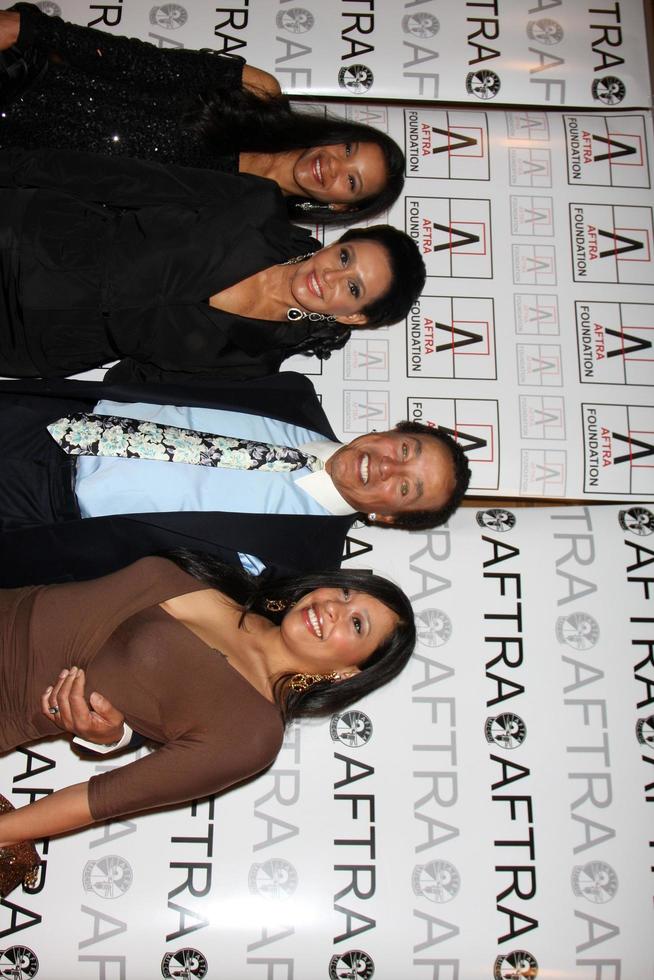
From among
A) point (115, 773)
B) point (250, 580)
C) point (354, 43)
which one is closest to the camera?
point (115, 773)

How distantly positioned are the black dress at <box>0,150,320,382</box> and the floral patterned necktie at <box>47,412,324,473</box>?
0.28m

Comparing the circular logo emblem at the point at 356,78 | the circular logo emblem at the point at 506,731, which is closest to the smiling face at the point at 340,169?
the circular logo emblem at the point at 356,78

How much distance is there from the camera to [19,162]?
212 centimetres

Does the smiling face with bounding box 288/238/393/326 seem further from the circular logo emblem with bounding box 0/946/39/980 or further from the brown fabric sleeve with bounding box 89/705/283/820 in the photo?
the circular logo emblem with bounding box 0/946/39/980

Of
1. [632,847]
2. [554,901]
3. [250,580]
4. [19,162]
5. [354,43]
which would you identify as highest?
[354,43]

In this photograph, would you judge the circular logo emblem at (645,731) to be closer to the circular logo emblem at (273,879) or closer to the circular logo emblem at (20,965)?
the circular logo emblem at (273,879)

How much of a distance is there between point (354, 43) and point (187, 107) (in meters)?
0.86

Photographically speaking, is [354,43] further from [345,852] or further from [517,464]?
[345,852]

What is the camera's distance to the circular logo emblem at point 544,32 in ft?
9.34

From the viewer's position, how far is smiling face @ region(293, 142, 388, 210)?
238 cm

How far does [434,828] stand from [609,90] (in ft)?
8.58

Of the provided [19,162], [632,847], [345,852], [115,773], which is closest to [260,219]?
[19,162]

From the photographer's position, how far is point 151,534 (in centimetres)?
192

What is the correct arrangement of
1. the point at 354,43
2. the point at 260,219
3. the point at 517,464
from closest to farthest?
1. the point at 260,219
2. the point at 517,464
3. the point at 354,43
